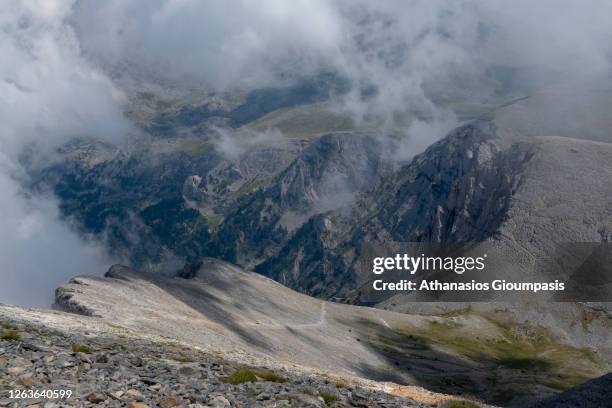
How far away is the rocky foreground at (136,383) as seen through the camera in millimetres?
25297

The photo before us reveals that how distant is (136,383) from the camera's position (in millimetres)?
27359

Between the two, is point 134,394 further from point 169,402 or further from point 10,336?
point 10,336

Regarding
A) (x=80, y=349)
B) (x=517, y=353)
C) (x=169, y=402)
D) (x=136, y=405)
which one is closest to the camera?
(x=136, y=405)

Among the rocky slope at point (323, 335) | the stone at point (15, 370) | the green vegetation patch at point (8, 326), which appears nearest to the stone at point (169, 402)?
the stone at point (15, 370)

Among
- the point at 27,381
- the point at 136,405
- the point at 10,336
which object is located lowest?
the point at 136,405

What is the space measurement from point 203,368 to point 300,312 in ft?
366

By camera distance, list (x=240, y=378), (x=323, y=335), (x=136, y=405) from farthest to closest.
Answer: (x=323, y=335) → (x=240, y=378) → (x=136, y=405)

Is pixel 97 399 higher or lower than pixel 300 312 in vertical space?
lower

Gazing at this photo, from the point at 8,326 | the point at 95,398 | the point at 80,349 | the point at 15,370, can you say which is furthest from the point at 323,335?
the point at 95,398

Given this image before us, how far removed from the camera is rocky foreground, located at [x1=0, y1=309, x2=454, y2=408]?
83.0 ft

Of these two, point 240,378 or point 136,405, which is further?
point 240,378

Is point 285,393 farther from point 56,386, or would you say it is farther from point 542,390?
point 542,390

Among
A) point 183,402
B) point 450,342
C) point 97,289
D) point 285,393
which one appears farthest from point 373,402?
point 450,342

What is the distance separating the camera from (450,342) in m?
180
